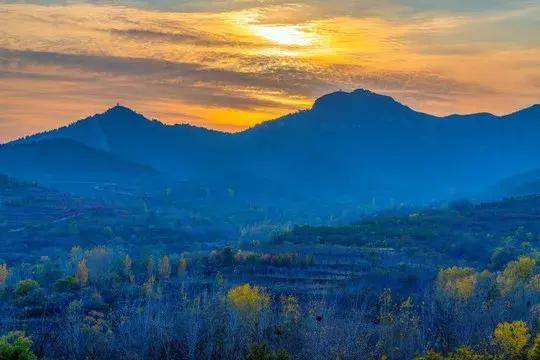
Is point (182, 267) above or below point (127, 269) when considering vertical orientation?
above

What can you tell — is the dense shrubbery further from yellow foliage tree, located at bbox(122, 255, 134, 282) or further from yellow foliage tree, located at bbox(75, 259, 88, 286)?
yellow foliage tree, located at bbox(122, 255, 134, 282)

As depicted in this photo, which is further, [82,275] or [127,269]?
[127,269]

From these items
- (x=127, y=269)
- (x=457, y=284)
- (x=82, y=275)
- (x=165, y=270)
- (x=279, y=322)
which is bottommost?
(x=127, y=269)

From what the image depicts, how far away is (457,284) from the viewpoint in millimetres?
80250

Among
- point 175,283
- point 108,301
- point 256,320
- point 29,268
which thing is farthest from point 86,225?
point 256,320

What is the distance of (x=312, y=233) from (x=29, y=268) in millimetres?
61547

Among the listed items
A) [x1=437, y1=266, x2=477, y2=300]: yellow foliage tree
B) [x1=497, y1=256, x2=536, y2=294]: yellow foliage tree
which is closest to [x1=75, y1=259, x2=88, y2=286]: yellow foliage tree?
[x1=437, y1=266, x2=477, y2=300]: yellow foliage tree

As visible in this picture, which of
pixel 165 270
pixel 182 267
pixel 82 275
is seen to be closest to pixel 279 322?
pixel 82 275

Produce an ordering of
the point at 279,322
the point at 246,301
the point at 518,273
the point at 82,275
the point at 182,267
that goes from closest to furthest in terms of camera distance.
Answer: the point at 279,322 → the point at 246,301 → the point at 518,273 → the point at 82,275 → the point at 182,267

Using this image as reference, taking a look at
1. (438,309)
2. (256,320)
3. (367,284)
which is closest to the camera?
(256,320)

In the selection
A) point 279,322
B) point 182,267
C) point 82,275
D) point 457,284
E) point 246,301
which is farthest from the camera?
point 182,267

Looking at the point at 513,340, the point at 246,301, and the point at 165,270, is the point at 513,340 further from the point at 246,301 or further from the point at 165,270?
the point at 165,270

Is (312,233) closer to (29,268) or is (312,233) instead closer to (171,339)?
(29,268)

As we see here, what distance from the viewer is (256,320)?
2650 inches
